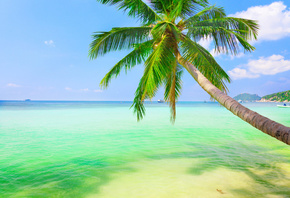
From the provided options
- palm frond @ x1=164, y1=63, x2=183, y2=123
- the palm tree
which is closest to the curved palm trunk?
the palm tree

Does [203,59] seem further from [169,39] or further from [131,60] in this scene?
[131,60]

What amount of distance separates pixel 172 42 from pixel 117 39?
5.58 ft

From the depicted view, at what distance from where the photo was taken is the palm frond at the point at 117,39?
223 inches

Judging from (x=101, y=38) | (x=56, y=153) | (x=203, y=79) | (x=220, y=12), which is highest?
(x=220, y=12)

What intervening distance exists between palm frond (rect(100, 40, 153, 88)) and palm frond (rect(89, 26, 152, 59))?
0.87ft

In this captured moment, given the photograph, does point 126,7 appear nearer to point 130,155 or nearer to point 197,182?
point 130,155

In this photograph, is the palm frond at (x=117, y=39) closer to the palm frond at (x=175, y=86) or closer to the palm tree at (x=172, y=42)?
the palm tree at (x=172, y=42)

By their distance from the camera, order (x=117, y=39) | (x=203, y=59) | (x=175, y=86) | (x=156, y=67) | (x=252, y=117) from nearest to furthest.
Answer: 1. (x=252, y=117)
2. (x=156, y=67)
3. (x=203, y=59)
4. (x=117, y=39)
5. (x=175, y=86)

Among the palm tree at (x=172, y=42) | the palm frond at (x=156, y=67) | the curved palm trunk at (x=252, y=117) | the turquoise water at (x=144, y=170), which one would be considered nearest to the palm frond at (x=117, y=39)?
the palm tree at (x=172, y=42)

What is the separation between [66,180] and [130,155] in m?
2.56

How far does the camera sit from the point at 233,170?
16.3 ft

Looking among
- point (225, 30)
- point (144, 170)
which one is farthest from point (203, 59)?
point (144, 170)

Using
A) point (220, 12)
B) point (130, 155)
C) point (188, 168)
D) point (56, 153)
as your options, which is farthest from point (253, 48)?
point (56, 153)

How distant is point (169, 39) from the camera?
5.21 m
